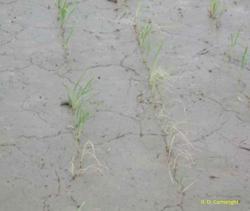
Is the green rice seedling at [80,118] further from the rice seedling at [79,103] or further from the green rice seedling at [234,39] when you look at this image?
the green rice seedling at [234,39]

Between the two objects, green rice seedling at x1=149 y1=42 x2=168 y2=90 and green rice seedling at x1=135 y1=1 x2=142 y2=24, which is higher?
green rice seedling at x1=135 y1=1 x2=142 y2=24

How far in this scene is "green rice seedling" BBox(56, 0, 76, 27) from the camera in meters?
3.24

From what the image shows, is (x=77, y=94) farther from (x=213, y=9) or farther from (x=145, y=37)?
(x=213, y=9)

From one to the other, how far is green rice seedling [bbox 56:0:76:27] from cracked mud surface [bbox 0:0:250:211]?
5 cm

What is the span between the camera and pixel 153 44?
3.27 meters

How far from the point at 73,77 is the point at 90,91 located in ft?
0.55

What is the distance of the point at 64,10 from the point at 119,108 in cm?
86

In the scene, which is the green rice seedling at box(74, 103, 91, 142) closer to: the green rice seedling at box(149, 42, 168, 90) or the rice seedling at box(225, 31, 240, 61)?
the green rice seedling at box(149, 42, 168, 90)

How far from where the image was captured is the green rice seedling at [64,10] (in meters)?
3.24

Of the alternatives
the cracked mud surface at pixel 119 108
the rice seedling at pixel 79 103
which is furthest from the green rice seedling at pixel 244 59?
the rice seedling at pixel 79 103

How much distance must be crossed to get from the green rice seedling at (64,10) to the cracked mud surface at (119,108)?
0.05 metres

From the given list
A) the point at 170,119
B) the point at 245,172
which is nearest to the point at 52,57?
the point at 170,119

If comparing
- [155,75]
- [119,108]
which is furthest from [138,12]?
[119,108]

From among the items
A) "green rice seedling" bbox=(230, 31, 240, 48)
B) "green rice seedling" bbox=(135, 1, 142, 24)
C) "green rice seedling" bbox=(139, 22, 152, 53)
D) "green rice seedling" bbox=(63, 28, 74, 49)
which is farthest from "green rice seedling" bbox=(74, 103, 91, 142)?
"green rice seedling" bbox=(230, 31, 240, 48)
